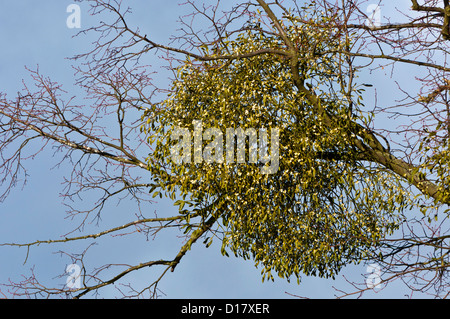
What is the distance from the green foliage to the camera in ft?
30.1

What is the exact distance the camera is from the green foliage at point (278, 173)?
916cm

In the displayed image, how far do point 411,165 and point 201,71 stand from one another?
3783 millimetres

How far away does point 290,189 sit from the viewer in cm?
932

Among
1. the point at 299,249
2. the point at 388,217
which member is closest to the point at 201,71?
the point at 299,249

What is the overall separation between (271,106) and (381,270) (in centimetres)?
306

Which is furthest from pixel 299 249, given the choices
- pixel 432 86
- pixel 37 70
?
pixel 37 70

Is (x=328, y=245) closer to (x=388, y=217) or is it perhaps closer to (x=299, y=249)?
(x=299, y=249)

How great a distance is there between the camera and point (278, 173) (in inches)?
365
